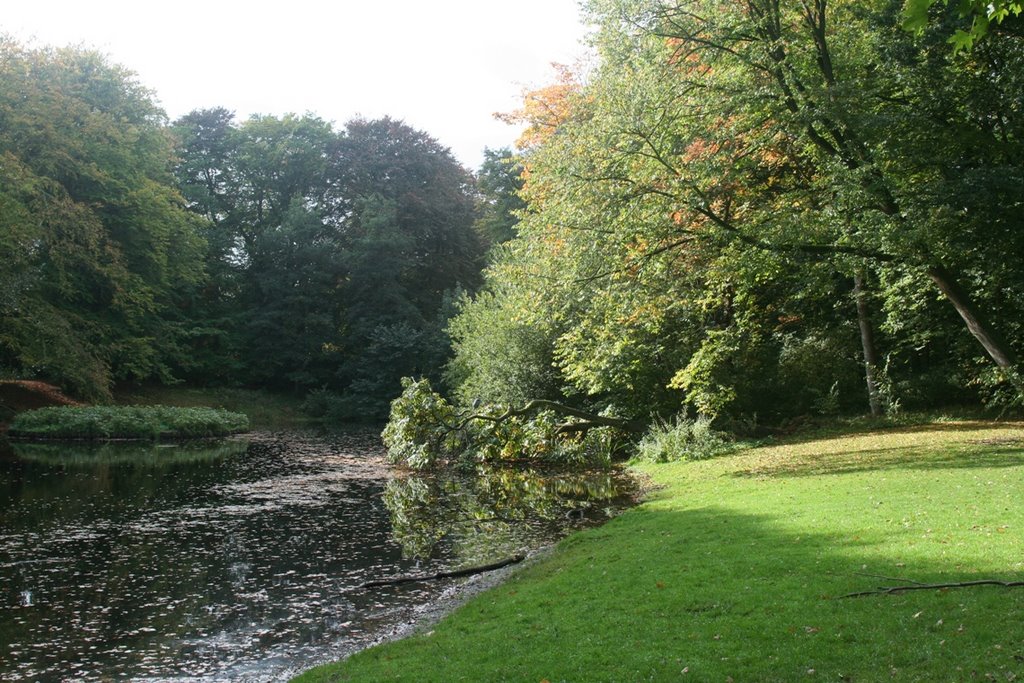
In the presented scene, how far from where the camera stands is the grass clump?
33094 mm

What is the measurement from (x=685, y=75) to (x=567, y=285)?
5727 millimetres

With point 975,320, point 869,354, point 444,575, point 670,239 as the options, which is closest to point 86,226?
point 670,239

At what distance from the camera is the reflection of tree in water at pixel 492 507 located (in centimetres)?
1450

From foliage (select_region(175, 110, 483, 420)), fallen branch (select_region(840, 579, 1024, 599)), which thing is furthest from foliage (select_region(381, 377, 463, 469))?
foliage (select_region(175, 110, 483, 420))

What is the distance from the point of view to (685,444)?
22.4 m

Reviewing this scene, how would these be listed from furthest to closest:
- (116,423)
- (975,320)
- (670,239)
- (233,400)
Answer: (233,400) < (116,423) < (670,239) < (975,320)

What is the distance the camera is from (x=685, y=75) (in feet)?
61.1

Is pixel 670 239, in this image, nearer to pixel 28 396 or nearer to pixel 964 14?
pixel 964 14

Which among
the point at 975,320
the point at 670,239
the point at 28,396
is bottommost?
the point at 975,320

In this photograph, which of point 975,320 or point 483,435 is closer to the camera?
point 975,320

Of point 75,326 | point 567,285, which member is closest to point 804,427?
point 567,285

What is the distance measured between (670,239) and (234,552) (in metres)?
12.0

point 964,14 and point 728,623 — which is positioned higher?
point 964,14

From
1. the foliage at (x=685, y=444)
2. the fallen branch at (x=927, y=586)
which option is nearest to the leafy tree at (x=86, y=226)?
the foliage at (x=685, y=444)
